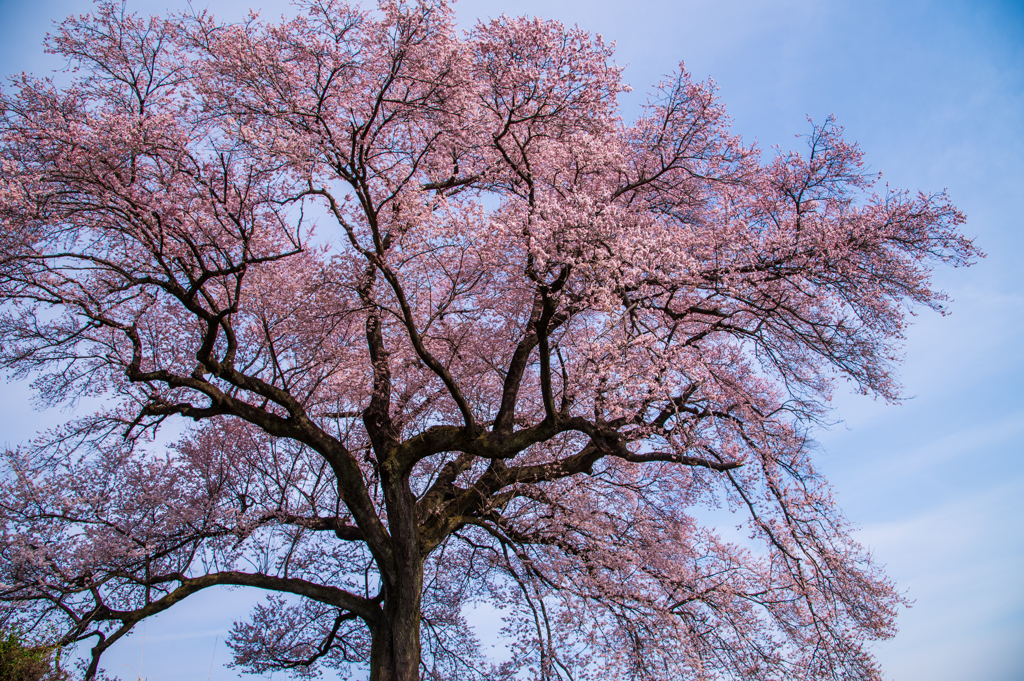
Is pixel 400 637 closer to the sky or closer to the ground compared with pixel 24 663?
closer to the sky

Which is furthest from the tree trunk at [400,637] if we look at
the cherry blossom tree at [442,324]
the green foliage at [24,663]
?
the green foliage at [24,663]

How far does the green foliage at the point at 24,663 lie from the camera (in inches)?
236

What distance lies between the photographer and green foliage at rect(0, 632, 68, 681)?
236 inches

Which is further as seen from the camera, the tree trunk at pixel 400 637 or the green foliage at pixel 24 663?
the tree trunk at pixel 400 637

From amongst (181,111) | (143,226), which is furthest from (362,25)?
(143,226)

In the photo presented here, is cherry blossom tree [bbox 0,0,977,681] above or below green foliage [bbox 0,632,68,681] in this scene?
above

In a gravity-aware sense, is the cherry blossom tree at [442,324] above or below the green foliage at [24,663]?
above

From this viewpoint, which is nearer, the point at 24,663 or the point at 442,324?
the point at 24,663

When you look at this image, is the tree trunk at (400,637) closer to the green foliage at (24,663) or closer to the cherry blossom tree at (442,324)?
the cherry blossom tree at (442,324)

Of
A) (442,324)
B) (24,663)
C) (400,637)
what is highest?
(442,324)

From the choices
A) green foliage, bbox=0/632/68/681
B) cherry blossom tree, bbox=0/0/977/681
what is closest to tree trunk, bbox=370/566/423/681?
cherry blossom tree, bbox=0/0/977/681

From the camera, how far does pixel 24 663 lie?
239 inches

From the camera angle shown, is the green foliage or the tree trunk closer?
the green foliage

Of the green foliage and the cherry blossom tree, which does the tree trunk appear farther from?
the green foliage
